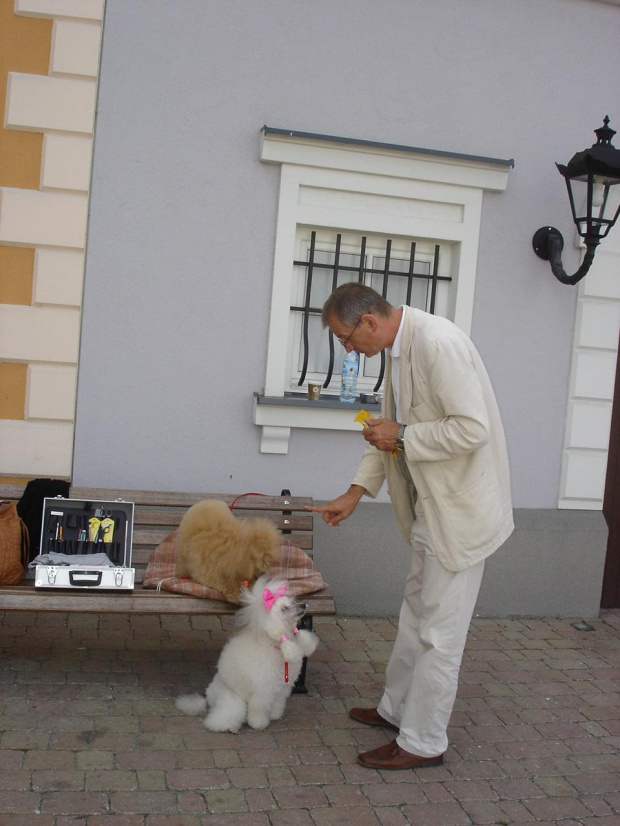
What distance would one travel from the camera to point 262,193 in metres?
5.42

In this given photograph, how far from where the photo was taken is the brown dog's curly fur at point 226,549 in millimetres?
4055

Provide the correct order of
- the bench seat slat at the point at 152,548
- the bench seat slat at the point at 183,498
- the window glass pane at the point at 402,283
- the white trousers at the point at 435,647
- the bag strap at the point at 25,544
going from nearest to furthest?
the white trousers at the point at 435,647
the bench seat slat at the point at 152,548
the bag strap at the point at 25,544
the bench seat slat at the point at 183,498
the window glass pane at the point at 402,283

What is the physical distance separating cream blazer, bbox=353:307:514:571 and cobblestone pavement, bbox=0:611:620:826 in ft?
3.20

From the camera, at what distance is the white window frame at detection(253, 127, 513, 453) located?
17.8ft

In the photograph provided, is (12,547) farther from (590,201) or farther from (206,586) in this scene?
(590,201)

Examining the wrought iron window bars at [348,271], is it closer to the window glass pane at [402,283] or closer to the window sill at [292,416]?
the window glass pane at [402,283]

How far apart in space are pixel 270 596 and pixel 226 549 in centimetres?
32

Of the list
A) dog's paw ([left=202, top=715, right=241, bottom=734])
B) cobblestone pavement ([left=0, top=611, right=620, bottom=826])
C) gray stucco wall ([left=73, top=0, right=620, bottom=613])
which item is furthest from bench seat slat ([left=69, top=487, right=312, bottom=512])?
dog's paw ([left=202, top=715, right=241, bottom=734])

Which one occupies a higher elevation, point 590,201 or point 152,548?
point 590,201

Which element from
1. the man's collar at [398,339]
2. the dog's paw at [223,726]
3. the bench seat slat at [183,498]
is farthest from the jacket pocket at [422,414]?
the dog's paw at [223,726]

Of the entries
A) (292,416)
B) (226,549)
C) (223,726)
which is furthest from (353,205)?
(223,726)

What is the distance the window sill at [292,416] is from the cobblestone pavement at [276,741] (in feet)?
→ 3.89

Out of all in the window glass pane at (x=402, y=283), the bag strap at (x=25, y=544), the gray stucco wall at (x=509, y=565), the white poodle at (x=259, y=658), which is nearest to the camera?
the white poodle at (x=259, y=658)

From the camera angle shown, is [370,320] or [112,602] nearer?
[370,320]
